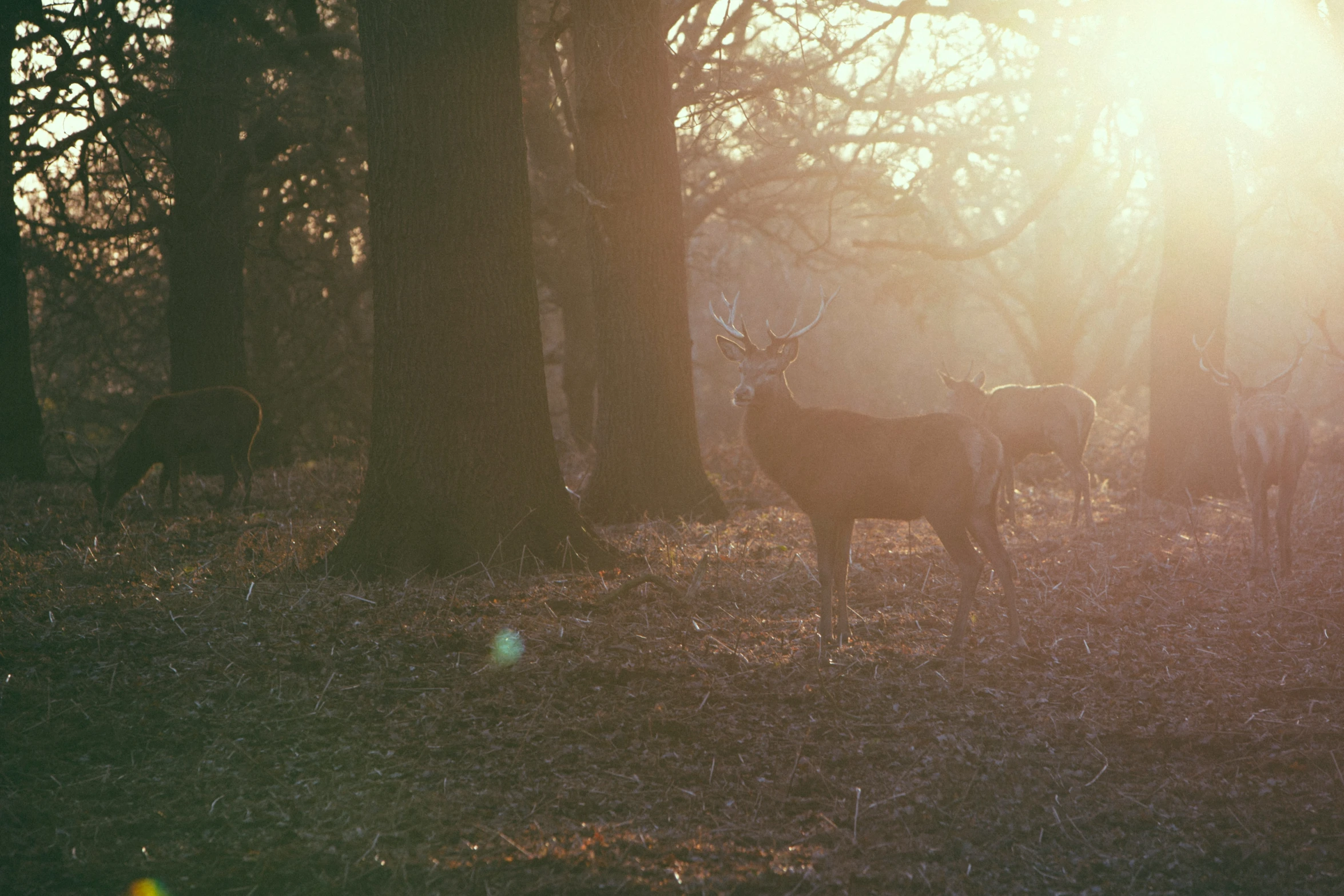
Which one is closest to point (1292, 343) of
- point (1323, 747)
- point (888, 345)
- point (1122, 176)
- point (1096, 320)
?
point (1096, 320)

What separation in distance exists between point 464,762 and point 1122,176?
39.1 ft

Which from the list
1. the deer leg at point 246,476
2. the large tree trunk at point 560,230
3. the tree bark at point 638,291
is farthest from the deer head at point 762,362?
the large tree trunk at point 560,230

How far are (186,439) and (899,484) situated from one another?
906 centimetres

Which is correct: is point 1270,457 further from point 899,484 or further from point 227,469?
point 227,469

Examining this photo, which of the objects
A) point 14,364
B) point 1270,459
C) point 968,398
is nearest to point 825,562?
point 1270,459

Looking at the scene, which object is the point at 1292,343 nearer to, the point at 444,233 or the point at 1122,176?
the point at 1122,176

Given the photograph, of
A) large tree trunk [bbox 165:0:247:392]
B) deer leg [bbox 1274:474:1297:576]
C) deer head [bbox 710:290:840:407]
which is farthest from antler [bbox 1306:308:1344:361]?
large tree trunk [bbox 165:0:247:392]

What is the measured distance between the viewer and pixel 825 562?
20.9 feet

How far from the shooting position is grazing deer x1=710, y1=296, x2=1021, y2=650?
6.29m

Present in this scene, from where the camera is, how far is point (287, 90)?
1461 cm

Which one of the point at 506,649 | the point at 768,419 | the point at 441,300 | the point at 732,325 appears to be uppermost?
the point at 441,300

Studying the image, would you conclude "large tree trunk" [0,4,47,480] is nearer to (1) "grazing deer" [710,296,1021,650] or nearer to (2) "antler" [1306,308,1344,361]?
(1) "grazing deer" [710,296,1021,650]

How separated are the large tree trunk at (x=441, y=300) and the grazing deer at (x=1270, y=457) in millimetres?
5441

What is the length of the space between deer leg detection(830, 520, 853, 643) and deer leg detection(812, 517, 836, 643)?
0.03m
